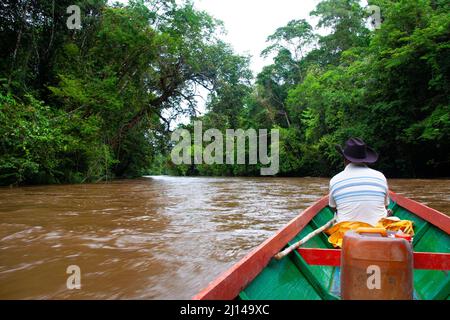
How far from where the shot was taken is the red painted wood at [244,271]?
1541 millimetres

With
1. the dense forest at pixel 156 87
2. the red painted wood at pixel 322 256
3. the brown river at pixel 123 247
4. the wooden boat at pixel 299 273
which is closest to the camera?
the wooden boat at pixel 299 273

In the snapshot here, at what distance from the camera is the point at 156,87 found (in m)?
19.5

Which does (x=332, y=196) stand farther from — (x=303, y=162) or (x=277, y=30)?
(x=277, y=30)

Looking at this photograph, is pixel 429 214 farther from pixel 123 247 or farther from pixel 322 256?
pixel 123 247

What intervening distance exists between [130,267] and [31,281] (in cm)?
73

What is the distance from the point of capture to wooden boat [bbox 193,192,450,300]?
1.81 m

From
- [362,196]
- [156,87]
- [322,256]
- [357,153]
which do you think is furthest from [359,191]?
[156,87]

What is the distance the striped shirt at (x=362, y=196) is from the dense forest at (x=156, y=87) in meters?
8.75

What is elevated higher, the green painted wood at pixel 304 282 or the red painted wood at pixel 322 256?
the red painted wood at pixel 322 256

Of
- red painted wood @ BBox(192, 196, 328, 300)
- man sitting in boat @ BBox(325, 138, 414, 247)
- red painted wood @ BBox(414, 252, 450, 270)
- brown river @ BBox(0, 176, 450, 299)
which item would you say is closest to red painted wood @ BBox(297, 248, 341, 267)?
red painted wood @ BBox(192, 196, 328, 300)

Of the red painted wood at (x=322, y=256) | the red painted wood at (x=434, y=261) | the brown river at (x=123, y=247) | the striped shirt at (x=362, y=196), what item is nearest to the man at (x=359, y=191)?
the striped shirt at (x=362, y=196)

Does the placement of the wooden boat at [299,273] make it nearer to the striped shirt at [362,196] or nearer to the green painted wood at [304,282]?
the green painted wood at [304,282]
